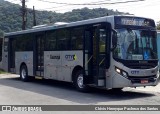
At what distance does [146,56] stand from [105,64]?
1.69 m

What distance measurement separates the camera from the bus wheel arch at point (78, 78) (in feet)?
48.7

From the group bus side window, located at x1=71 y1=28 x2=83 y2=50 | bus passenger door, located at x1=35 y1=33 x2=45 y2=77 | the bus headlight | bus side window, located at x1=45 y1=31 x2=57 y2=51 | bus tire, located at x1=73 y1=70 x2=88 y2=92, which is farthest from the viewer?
bus passenger door, located at x1=35 y1=33 x2=45 y2=77

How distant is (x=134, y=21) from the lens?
13766 millimetres

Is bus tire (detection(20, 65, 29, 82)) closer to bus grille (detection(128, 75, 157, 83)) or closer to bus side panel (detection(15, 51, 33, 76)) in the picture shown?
bus side panel (detection(15, 51, 33, 76))

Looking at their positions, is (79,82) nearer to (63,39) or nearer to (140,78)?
(63,39)

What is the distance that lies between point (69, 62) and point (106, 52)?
2866mm

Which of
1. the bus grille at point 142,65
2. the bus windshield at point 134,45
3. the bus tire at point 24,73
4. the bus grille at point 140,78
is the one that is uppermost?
the bus windshield at point 134,45

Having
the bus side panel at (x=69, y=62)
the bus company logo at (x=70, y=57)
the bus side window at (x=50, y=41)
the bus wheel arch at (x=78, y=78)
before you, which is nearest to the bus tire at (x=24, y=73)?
the bus side window at (x=50, y=41)

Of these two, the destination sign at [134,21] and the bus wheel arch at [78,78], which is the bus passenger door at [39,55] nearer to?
the bus wheel arch at [78,78]

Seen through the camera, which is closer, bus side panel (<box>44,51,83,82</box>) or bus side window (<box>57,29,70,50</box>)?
bus side panel (<box>44,51,83,82</box>)

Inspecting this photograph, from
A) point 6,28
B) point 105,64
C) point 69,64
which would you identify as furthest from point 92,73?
point 6,28

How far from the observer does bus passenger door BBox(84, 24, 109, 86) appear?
539 inches

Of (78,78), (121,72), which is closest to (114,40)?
(121,72)

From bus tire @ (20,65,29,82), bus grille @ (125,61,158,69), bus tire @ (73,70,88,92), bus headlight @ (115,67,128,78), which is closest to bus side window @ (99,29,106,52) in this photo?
bus headlight @ (115,67,128,78)
